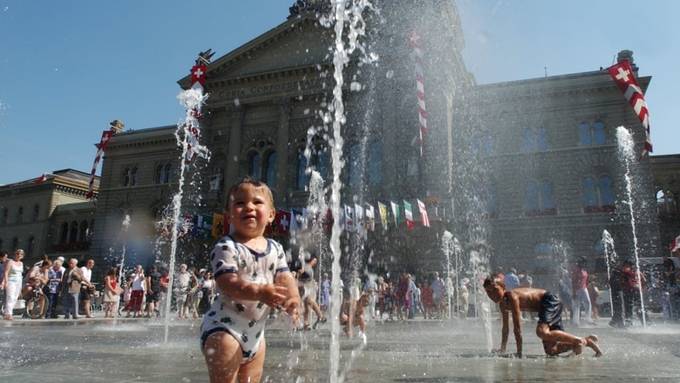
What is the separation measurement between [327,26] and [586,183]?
19010 millimetres

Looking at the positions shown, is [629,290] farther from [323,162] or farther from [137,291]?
[323,162]

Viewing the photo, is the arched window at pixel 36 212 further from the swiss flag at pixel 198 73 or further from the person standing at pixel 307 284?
the person standing at pixel 307 284

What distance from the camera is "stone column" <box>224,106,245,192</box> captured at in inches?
1313

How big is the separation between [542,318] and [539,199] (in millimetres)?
24637

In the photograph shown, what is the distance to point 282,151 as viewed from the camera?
32375 mm

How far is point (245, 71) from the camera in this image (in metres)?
34.8

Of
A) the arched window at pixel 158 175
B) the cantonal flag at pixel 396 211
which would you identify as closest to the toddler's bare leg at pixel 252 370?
the cantonal flag at pixel 396 211

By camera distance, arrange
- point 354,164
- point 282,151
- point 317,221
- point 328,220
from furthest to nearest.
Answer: point 282,151 → point 354,164 → point 317,221 → point 328,220

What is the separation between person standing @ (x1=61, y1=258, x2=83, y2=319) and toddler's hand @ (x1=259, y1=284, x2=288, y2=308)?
43.0 ft

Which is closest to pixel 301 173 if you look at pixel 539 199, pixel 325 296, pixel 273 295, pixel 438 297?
pixel 539 199

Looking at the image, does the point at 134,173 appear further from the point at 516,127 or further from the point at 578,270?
the point at 578,270

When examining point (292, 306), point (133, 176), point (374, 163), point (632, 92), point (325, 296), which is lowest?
point (325, 296)

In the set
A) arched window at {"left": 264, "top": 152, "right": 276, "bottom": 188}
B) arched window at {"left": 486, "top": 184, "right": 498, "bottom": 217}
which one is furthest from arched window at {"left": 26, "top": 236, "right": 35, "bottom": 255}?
arched window at {"left": 486, "top": 184, "right": 498, "bottom": 217}

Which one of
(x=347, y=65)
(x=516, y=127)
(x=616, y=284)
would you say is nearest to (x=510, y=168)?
(x=516, y=127)
